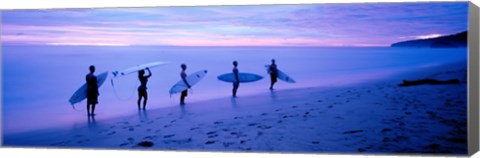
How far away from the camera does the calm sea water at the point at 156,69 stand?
7645 millimetres

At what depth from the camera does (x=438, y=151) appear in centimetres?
731

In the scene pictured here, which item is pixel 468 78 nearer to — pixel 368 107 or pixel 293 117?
pixel 368 107

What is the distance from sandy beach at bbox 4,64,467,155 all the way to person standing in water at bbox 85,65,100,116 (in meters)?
0.16

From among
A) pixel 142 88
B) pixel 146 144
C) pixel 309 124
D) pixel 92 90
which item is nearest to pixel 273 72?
pixel 309 124

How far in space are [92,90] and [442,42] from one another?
3793 mm

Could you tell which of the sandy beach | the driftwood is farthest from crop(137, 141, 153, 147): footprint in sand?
the driftwood

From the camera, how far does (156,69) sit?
26.6 ft

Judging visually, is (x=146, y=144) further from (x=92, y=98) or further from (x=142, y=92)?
(x=92, y=98)

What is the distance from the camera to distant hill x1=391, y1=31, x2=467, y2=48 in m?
7.22

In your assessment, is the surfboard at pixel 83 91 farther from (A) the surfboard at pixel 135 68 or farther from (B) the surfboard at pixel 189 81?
(B) the surfboard at pixel 189 81

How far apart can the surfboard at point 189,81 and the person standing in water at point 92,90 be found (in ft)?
2.85

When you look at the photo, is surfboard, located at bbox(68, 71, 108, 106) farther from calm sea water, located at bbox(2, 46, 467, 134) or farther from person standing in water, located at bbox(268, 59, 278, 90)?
person standing in water, located at bbox(268, 59, 278, 90)

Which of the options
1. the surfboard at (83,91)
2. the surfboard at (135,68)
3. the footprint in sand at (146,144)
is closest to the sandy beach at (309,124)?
the footprint in sand at (146,144)

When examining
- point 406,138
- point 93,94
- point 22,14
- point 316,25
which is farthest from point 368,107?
point 22,14
